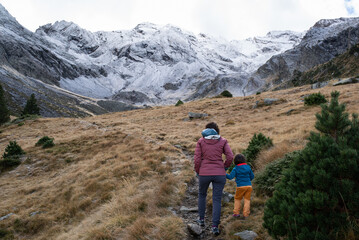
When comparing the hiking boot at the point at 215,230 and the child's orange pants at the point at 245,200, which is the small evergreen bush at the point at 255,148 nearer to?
the child's orange pants at the point at 245,200

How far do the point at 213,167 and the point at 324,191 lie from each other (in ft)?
8.12

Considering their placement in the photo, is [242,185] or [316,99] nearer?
[242,185]

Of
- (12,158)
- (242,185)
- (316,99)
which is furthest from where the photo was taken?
(316,99)

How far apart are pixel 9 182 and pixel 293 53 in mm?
204106

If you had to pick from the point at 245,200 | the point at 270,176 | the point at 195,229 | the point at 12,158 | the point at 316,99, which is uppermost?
the point at 316,99

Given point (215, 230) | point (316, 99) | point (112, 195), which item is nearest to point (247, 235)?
point (215, 230)

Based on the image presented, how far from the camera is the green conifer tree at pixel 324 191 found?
2.83 m

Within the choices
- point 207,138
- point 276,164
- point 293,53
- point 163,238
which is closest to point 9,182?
point 163,238

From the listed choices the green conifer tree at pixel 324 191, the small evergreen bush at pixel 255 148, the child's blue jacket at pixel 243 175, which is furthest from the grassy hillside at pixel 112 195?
the green conifer tree at pixel 324 191

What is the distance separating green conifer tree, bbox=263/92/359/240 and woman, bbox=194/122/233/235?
1.74 metres

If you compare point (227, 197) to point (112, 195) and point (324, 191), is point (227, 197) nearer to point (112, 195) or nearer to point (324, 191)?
point (324, 191)

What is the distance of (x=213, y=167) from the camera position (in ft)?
16.6

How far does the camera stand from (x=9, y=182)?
40.1 feet

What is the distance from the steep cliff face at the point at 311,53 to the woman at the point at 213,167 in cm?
13975
